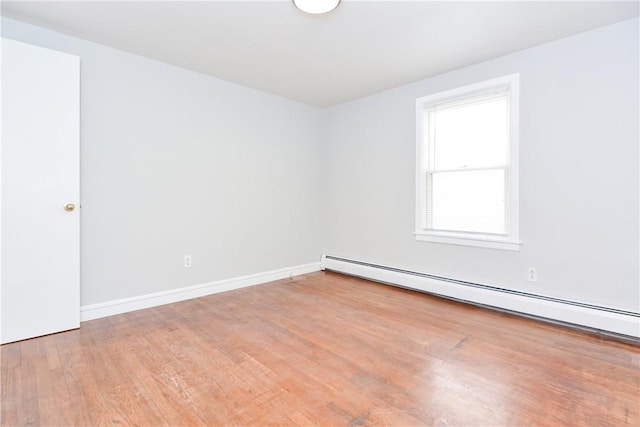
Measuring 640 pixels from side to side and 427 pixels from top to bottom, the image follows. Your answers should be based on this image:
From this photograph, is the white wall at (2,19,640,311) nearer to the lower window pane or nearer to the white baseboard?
the white baseboard

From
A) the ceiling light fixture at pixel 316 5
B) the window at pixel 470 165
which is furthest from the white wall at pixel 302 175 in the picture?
the ceiling light fixture at pixel 316 5

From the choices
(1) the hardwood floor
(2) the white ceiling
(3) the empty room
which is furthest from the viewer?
(2) the white ceiling

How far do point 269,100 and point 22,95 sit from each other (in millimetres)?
2385

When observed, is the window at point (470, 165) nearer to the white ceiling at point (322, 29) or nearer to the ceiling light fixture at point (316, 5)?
the white ceiling at point (322, 29)

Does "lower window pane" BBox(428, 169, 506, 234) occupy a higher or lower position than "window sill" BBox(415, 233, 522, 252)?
higher

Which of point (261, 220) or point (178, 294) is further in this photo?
point (261, 220)

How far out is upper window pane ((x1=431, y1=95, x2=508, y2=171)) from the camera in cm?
304

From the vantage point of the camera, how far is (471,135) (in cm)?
324

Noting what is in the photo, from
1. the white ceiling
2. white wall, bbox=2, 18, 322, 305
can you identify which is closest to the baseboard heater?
white wall, bbox=2, 18, 322, 305

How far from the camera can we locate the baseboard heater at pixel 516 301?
7.75 ft

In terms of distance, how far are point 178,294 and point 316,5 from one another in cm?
291

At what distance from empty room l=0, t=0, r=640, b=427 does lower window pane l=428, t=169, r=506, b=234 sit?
22 mm

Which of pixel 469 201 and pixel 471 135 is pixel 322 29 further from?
pixel 469 201

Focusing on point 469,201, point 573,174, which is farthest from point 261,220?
point 573,174
